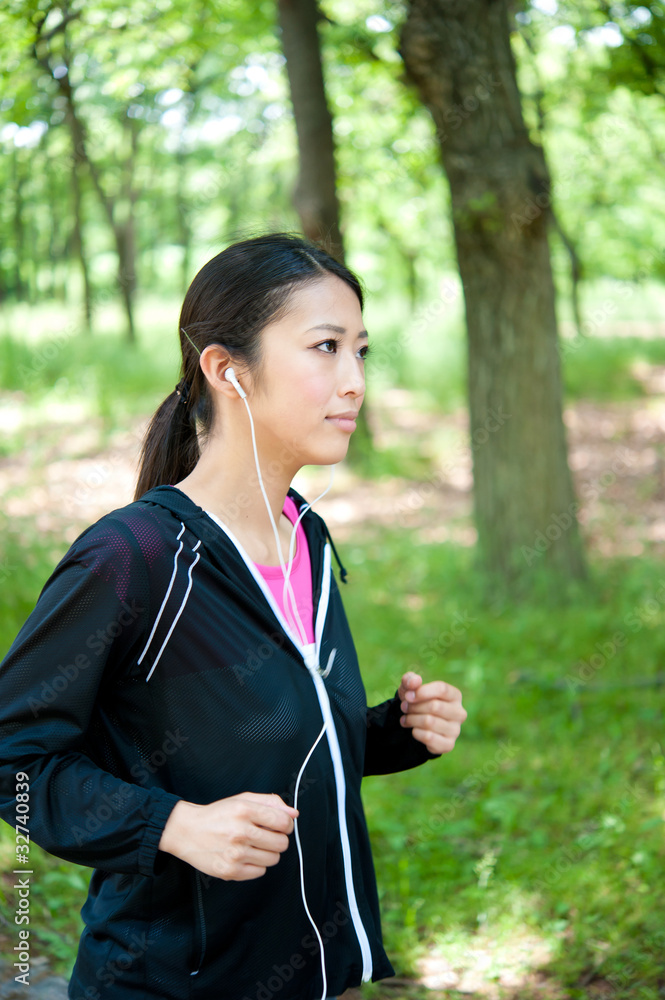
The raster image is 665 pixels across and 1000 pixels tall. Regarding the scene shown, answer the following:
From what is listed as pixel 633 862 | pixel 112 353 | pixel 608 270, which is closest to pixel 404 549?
pixel 633 862

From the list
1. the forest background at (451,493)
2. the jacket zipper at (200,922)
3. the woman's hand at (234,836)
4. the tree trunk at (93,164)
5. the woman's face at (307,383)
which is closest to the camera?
the woman's hand at (234,836)

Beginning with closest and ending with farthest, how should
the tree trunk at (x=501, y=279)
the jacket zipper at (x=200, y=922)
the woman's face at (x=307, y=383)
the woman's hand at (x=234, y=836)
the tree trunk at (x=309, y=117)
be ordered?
the woman's hand at (x=234, y=836), the jacket zipper at (x=200, y=922), the woman's face at (x=307, y=383), the tree trunk at (x=501, y=279), the tree trunk at (x=309, y=117)

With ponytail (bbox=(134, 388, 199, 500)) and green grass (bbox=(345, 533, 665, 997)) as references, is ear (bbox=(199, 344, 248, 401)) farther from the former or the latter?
green grass (bbox=(345, 533, 665, 997))

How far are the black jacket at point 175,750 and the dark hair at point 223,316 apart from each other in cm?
30

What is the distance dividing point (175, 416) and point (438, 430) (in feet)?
34.0

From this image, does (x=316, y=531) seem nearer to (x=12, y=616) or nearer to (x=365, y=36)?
(x=12, y=616)

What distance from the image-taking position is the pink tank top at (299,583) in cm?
155

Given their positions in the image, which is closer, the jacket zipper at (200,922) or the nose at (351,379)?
the jacket zipper at (200,922)

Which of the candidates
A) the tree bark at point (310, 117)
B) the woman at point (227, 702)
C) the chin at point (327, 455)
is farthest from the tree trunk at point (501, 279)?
the chin at point (327, 455)

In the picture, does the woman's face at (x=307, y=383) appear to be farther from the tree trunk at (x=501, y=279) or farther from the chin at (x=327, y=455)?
the tree trunk at (x=501, y=279)

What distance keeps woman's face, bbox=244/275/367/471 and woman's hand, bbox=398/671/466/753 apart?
477mm

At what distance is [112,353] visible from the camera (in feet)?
45.0

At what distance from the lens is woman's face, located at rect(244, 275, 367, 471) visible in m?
1.56

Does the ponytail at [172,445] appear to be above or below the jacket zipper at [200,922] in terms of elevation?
above
